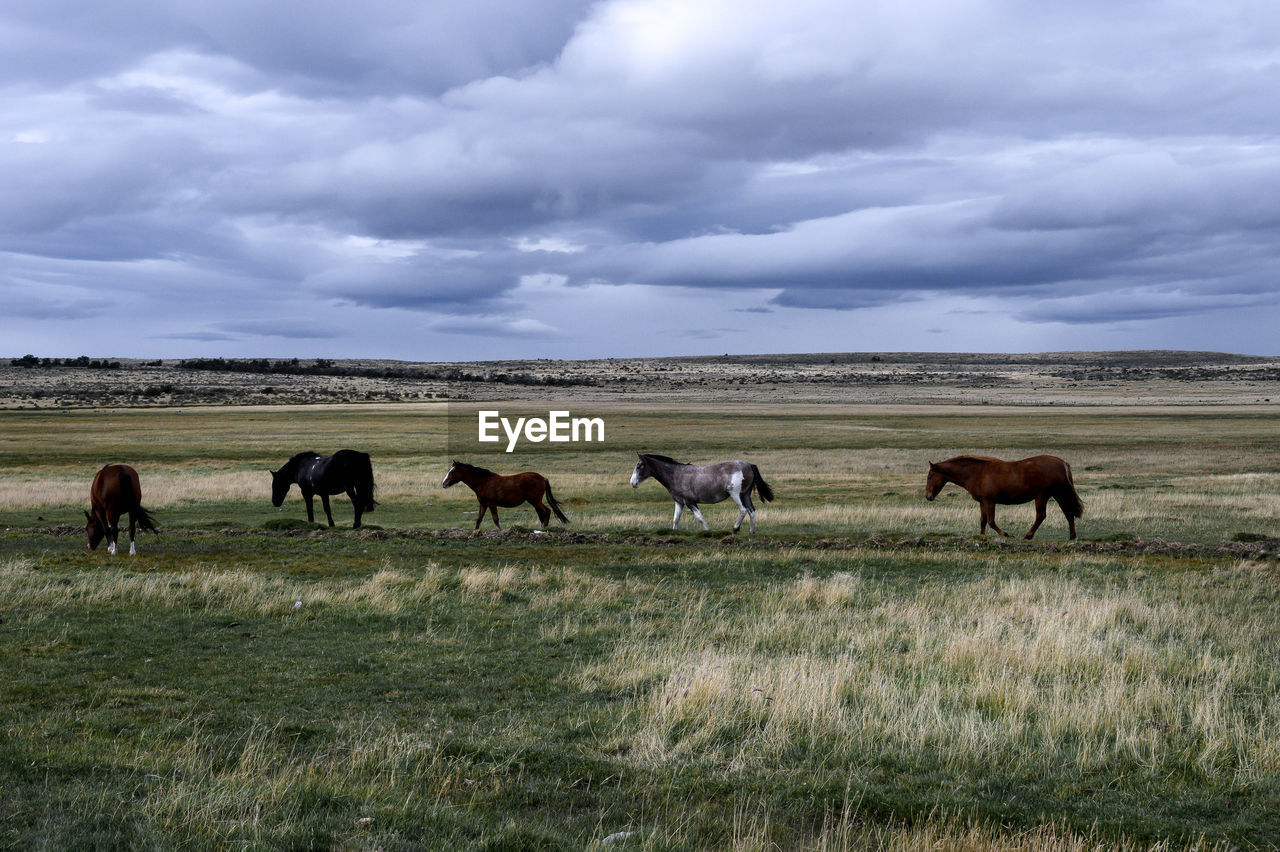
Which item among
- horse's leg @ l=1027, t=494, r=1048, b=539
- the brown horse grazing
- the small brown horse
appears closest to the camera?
the brown horse grazing

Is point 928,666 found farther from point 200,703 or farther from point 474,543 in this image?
point 474,543

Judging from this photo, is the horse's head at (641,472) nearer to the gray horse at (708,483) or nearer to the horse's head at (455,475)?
the gray horse at (708,483)

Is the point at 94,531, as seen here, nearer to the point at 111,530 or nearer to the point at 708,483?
the point at 111,530

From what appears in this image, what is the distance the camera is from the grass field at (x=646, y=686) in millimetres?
6527

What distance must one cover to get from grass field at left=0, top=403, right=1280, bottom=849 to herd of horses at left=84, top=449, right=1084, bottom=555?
3.09 ft

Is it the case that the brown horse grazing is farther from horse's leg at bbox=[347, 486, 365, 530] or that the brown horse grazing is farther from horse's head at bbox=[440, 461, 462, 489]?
horse's leg at bbox=[347, 486, 365, 530]

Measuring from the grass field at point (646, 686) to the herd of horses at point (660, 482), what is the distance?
0.94 metres

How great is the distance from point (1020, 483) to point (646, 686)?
51.1 feet

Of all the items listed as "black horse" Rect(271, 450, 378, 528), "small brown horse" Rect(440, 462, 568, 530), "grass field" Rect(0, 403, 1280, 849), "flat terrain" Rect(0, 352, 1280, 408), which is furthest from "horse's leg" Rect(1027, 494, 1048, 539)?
"flat terrain" Rect(0, 352, 1280, 408)

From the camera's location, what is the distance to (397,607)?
14.8m

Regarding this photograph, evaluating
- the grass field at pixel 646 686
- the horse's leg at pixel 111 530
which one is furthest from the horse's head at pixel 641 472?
the horse's leg at pixel 111 530

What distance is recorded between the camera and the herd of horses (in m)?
20.8

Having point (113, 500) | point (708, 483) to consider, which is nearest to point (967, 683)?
point (708, 483)

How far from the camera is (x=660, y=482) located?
88.2 feet
